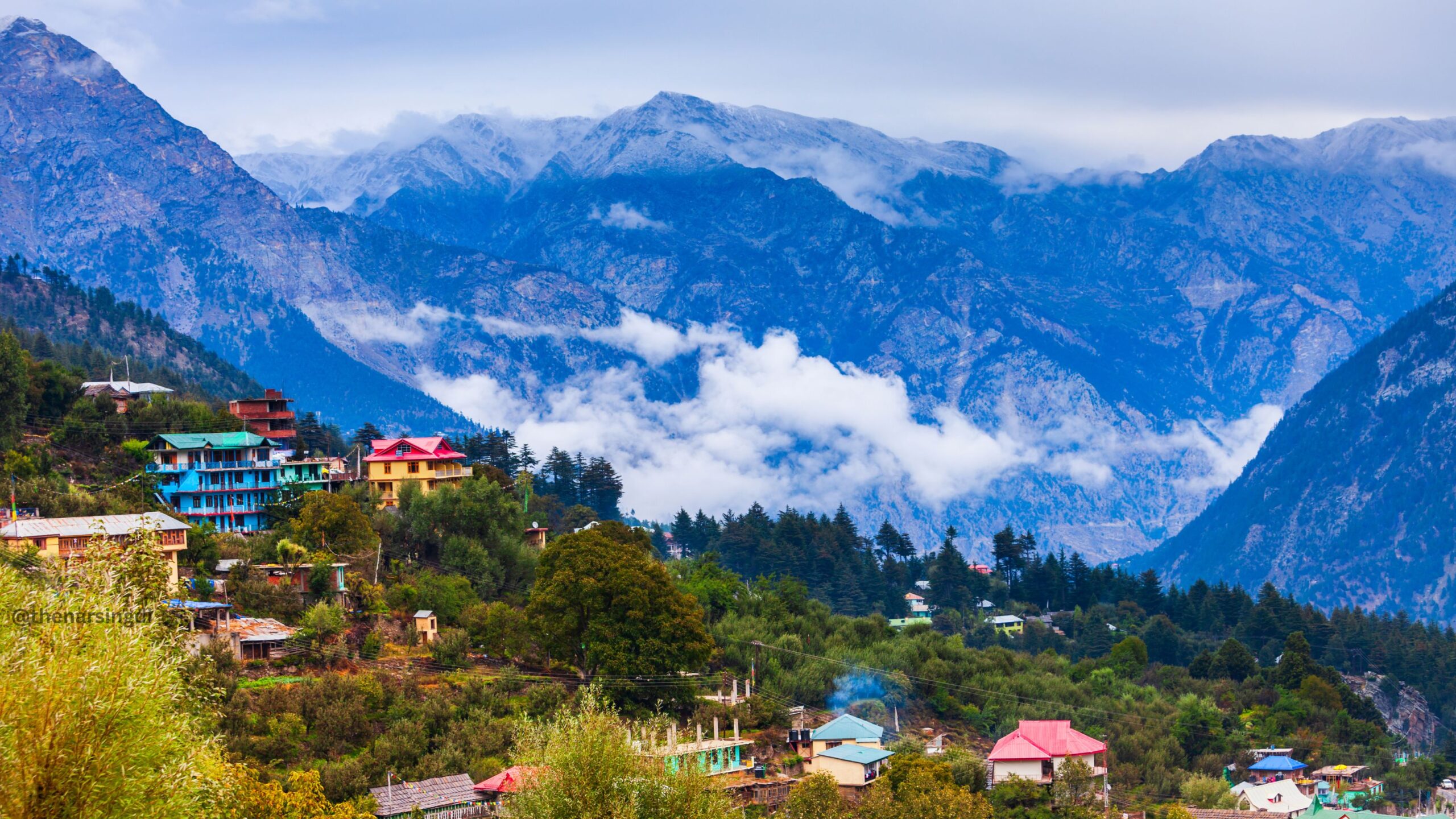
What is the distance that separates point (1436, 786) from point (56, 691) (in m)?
92.2

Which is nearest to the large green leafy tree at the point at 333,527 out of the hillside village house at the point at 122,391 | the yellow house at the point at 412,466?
the yellow house at the point at 412,466

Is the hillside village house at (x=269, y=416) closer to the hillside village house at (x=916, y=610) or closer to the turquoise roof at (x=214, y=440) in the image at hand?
the turquoise roof at (x=214, y=440)

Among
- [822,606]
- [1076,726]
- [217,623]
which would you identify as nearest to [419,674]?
[217,623]

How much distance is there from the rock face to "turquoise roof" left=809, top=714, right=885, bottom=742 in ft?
231

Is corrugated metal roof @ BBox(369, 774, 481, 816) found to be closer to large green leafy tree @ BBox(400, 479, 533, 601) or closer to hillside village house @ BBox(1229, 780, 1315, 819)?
large green leafy tree @ BBox(400, 479, 533, 601)

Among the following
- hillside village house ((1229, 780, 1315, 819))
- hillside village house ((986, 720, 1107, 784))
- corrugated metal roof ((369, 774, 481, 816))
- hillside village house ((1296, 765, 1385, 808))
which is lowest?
hillside village house ((1296, 765, 1385, 808))

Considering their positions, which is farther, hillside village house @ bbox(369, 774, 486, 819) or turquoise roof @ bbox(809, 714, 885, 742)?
turquoise roof @ bbox(809, 714, 885, 742)

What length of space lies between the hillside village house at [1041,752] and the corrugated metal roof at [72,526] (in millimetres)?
35994

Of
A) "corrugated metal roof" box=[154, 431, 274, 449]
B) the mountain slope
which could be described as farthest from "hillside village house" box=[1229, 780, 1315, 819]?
the mountain slope

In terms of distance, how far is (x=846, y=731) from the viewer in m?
67.0

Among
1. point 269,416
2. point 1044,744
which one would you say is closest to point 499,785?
point 1044,744

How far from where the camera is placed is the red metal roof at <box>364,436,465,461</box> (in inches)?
3696

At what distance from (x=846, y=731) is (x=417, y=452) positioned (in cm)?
3752

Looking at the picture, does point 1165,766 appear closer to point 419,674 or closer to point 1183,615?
point 419,674
